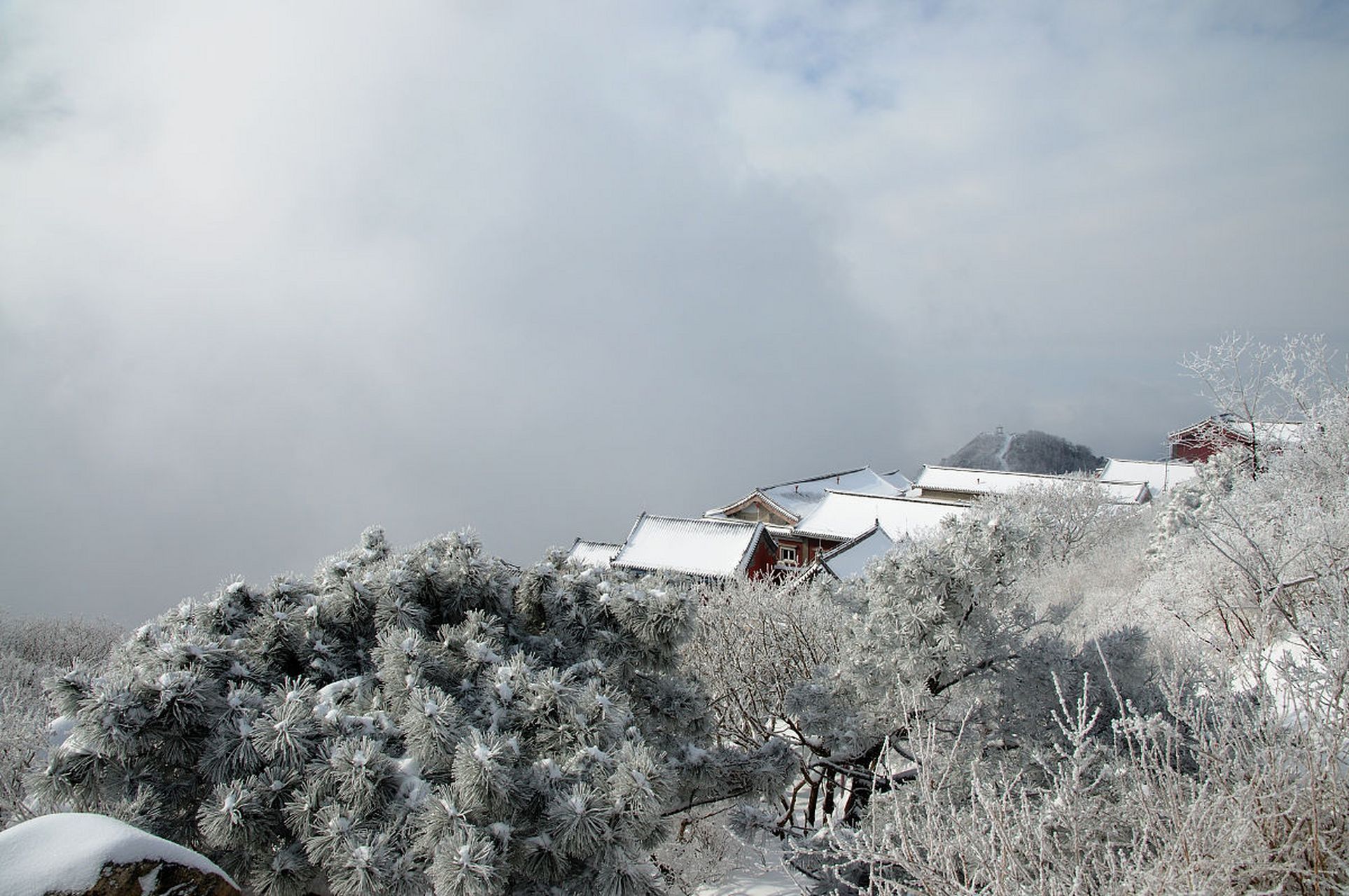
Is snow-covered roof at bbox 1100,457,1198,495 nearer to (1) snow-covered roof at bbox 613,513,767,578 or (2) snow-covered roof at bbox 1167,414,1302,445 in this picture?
(2) snow-covered roof at bbox 1167,414,1302,445

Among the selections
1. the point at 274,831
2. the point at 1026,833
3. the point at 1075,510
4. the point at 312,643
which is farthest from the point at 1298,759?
the point at 1075,510

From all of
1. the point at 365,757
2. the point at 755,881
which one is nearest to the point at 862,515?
the point at 755,881

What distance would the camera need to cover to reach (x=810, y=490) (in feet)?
118

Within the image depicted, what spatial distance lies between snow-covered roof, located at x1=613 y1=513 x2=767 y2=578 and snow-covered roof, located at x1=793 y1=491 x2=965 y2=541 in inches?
202

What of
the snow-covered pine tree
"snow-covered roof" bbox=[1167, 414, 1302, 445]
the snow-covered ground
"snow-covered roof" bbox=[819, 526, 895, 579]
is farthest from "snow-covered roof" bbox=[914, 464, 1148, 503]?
the snow-covered pine tree

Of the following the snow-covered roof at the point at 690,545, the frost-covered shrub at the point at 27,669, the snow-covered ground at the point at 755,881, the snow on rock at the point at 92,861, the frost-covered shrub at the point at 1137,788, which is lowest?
the snow-covered ground at the point at 755,881

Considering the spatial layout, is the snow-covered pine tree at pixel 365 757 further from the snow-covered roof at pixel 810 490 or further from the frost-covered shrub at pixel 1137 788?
the snow-covered roof at pixel 810 490

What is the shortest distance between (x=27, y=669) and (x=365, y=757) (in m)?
23.0

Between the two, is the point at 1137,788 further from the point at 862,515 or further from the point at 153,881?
the point at 862,515

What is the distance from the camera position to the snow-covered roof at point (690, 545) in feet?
81.5

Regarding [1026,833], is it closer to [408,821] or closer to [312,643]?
[408,821]

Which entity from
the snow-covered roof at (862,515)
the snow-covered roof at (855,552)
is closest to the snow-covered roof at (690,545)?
the snow-covered roof at (855,552)

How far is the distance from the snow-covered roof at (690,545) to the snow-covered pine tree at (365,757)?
20150mm

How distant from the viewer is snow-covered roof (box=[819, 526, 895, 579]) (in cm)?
2265
